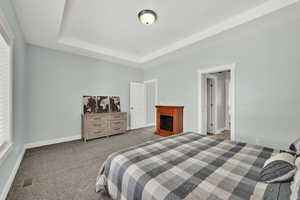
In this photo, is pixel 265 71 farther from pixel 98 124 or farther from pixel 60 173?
pixel 98 124

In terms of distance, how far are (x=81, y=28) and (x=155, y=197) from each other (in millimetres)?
3473

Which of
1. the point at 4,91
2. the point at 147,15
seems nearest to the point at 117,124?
the point at 4,91

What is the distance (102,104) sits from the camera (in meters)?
4.30

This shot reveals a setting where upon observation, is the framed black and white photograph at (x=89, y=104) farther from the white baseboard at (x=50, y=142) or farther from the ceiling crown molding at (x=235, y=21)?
the ceiling crown molding at (x=235, y=21)

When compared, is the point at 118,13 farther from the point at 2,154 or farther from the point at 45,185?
the point at 45,185

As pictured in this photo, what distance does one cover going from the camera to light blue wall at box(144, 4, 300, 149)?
2.19 meters

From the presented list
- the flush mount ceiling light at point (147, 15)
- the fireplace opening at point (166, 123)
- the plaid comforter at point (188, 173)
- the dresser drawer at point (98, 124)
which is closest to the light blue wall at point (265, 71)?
the plaid comforter at point (188, 173)

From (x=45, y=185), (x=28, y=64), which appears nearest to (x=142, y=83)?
(x=28, y=64)

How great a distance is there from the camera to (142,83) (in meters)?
5.54

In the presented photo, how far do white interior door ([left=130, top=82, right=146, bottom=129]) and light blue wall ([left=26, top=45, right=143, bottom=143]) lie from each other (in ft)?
3.81

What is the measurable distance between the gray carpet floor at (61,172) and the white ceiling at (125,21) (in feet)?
8.80

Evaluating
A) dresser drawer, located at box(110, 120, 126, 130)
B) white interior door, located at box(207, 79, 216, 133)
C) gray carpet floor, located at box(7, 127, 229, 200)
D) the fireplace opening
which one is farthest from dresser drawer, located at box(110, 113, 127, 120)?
white interior door, located at box(207, 79, 216, 133)

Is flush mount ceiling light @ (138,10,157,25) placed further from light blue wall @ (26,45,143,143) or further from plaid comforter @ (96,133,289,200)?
light blue wall @ (26,45,143,143)

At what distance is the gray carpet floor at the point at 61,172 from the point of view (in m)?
1.60
